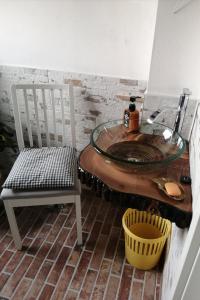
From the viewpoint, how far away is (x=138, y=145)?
1.14 metres

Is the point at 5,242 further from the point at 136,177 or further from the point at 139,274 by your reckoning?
the point at 136,177

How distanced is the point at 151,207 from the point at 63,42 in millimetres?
1095

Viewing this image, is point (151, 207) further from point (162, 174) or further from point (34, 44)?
point (34, 44)

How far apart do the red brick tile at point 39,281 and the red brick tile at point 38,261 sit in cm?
3

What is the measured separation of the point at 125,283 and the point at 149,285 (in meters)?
0.14

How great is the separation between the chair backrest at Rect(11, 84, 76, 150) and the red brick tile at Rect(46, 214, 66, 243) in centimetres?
56

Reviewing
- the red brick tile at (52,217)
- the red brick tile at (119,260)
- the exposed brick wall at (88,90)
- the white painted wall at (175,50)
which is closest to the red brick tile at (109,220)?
the red brick tile at (119,260)

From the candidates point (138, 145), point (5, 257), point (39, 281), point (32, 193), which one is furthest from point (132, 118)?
point (5, 257)

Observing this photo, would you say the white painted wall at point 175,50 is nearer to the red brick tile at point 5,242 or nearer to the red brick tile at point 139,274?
the red brick tile at point 139,274

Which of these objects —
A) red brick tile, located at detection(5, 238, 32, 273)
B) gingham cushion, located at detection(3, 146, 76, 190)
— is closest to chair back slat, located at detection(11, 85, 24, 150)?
gingham cushion, located at detection(3, 146, 76, 190)

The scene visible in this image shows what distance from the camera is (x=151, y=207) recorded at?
0.89 m

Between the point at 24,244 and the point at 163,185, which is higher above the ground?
the point at 163,185

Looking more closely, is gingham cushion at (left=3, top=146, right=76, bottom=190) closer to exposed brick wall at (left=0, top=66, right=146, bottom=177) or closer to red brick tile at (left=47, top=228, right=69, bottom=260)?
exposed brick wall at (left=0, top=66, right=146, bottom=177)

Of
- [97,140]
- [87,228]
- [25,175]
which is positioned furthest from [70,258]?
[97,140]
